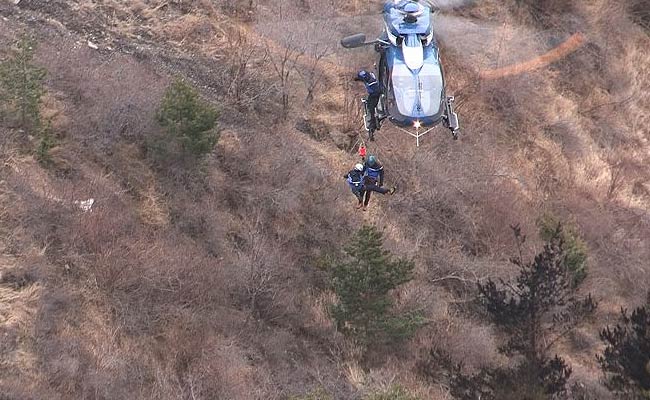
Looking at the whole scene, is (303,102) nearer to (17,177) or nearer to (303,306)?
(303,306)

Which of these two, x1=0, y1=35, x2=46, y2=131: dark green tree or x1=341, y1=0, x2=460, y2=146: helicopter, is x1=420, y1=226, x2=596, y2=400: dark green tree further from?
x1=0, y1=35, x2=46, y2=131: dark green tree

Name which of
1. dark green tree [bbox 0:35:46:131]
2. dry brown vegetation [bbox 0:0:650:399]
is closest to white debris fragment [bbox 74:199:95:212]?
dry brown vegetation [bbox 0:0:650:399]

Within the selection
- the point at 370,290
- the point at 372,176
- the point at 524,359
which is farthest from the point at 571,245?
the point at 372,176

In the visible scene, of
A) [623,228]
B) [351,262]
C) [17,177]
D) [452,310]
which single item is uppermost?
[17,177]

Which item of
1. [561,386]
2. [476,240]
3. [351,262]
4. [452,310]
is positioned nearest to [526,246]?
[476,240]

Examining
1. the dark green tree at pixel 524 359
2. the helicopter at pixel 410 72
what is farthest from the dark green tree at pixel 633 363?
the helicopter at pixel 410 72

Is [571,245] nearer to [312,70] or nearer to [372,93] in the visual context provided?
[312,70]
